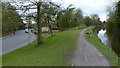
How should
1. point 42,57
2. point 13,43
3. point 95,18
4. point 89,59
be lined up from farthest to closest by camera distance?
1. point 95,18
2. point 13,43
3. point 42,57
4. point 89,59

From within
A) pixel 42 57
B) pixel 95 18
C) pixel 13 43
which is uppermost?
pixel 95 18

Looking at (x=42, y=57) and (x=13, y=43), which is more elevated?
(x=42, y=57)

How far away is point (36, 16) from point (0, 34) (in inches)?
980

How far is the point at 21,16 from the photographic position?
1323 cm

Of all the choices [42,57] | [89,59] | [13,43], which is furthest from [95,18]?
[42,57]

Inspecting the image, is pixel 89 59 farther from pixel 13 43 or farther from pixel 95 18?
pixel 95 18

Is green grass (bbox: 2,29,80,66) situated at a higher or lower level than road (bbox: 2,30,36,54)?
higher

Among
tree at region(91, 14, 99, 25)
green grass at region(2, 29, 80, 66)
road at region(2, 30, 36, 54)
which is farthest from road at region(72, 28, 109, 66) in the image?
tree at region(91, 14, 99, 25)

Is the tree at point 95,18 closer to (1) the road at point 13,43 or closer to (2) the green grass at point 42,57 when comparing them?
(1) the road at point 13,43

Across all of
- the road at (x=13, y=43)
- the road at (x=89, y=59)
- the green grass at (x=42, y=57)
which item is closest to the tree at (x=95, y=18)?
the road at (x=13, y=43)

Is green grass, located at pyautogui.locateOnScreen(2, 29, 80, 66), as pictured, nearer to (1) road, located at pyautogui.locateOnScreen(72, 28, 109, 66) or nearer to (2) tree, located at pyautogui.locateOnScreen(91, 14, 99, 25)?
(1) road, located at pyautogui.locateOnScreen(72, 28, 109, 66)

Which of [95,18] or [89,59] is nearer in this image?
[89,59]

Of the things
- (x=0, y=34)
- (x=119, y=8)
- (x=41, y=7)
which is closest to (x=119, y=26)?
(x=119, y=8)

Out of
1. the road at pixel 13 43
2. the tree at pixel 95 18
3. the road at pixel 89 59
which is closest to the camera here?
the road at pixel 89 59
